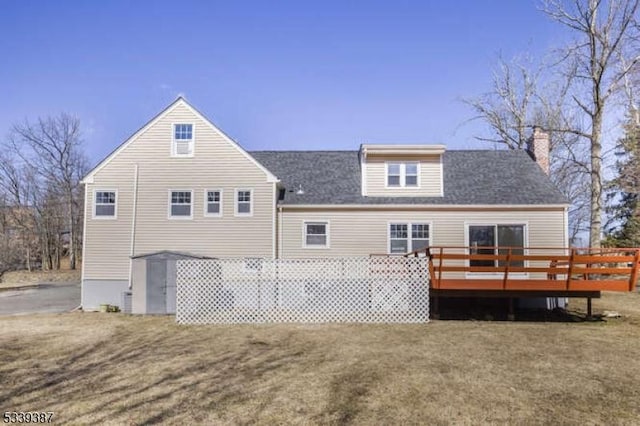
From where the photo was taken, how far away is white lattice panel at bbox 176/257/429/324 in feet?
38.2

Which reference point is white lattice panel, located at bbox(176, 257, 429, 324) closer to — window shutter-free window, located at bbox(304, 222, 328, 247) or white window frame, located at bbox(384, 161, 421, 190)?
window shutter-free window, located at bbox(304, 222, 328, 247)

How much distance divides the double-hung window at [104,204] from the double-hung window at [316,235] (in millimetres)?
7232

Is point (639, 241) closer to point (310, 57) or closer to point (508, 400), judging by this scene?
point (310, 57)

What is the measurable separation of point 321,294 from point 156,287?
5556mm

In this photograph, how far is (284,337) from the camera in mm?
9625

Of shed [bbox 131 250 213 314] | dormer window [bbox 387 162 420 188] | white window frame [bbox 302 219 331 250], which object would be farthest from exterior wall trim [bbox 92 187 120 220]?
dormer window [bbox 387 162 420 188]

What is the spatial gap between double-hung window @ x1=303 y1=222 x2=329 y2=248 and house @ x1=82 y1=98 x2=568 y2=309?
0.12ft

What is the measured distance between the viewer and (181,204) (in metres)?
15.6

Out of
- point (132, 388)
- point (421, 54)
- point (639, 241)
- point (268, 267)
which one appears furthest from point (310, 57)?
point (639, 241)

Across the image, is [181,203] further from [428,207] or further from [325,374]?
[325,374]

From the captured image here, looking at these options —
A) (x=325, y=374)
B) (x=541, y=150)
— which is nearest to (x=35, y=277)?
(x=325, y=374)

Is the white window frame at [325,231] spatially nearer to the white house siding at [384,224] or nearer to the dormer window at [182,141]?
the white house siding at [384,224]

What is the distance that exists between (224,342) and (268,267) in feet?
12.4

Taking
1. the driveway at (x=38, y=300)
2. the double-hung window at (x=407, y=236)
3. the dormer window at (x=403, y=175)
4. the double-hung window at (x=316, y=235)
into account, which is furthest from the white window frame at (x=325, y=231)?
the driveway at (x=38, y=300)
